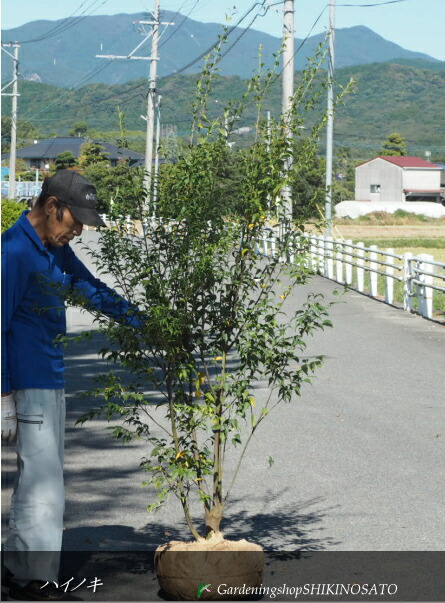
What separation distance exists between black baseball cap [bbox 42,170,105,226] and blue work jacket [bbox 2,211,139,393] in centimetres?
19

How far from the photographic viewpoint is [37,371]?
458 cm

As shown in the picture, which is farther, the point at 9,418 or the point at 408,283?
the point at 408,283

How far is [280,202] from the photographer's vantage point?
16.6ft

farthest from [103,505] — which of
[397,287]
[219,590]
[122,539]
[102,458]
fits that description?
[397,287]

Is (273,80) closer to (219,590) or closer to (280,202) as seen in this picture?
(280,202)

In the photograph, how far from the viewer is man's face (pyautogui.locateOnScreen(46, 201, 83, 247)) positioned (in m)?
4.63

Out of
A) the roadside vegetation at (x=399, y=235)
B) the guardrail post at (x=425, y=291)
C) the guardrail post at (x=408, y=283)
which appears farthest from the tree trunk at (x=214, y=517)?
the guardrail post at (x=408, y=283)

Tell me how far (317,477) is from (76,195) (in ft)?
11.8

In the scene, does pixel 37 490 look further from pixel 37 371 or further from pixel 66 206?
pixel 66 206

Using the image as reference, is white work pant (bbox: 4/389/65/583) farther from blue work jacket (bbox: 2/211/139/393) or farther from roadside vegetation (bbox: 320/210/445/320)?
roadside vegetation (bbox: 320/210/445/320)

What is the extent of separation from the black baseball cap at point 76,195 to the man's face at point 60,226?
42 mm

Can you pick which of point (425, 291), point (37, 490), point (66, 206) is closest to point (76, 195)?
point (66, 206)

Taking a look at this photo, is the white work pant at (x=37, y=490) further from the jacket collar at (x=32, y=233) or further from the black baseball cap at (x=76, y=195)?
the black baseball cap at (x=76, y=195)

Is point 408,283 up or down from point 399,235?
down
